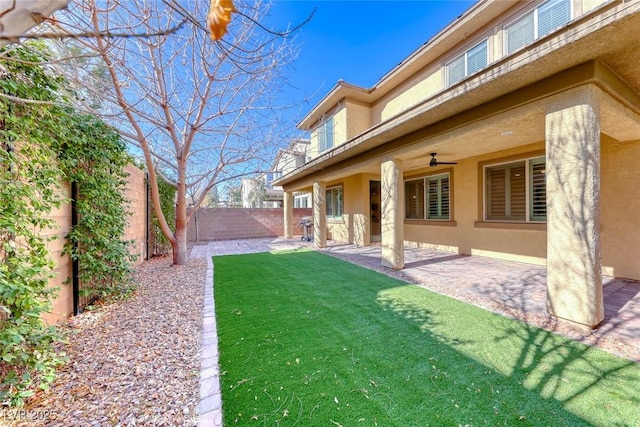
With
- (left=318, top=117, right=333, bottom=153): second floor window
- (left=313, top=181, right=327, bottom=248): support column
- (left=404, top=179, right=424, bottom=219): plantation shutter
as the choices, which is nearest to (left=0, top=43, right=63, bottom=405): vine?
(left=313, top=181, right=327, bottom=248): support column

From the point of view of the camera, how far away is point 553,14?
5926 millimetres

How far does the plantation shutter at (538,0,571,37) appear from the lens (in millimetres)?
5723

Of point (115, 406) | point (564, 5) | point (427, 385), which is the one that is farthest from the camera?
point (564, 5)

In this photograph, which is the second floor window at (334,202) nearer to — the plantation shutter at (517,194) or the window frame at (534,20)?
the plantation shutter at (517,194)

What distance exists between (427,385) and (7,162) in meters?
4.50

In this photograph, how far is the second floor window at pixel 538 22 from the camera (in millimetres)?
5797

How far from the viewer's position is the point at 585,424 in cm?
195

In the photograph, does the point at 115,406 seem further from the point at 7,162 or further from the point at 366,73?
the point at 366,73

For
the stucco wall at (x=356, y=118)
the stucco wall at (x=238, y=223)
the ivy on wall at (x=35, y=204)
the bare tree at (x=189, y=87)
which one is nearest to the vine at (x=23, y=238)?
the ivy on wall at (x=35, y=204)

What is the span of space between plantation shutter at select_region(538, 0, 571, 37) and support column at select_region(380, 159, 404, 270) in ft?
14.6

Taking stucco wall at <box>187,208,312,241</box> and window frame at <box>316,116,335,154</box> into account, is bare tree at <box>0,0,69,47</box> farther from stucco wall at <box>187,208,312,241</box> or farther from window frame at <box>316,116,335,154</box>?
stucco wall at <box>187,208,312,241</box>

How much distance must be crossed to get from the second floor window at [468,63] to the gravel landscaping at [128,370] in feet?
29.3

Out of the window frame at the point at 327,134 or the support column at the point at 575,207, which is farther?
the window frame at the point at 327,134

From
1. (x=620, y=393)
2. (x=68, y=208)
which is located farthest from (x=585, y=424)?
(x=68, y=208)
